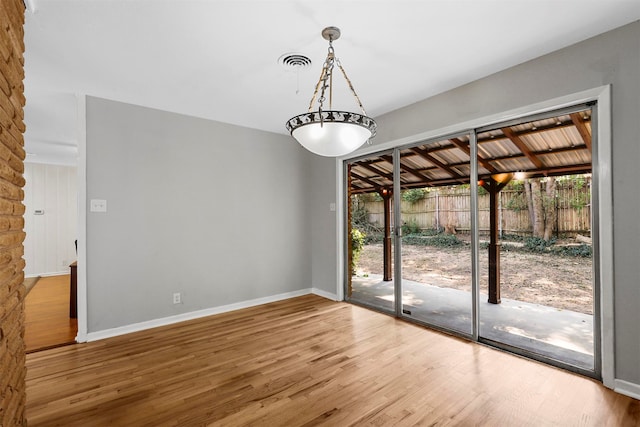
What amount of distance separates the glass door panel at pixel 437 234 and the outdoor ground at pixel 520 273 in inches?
0.5

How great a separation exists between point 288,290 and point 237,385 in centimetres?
248

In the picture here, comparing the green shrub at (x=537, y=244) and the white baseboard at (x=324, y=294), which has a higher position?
the green shrub at (x=537, y=244)

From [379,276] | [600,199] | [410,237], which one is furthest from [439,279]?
[600,199]

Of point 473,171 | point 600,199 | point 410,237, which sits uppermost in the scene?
point 473,171

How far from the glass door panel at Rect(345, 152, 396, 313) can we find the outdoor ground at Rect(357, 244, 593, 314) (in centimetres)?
48

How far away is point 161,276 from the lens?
3.65 metres

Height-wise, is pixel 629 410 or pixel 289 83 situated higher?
pixel 289 83

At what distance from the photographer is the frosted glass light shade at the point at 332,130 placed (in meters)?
1.93

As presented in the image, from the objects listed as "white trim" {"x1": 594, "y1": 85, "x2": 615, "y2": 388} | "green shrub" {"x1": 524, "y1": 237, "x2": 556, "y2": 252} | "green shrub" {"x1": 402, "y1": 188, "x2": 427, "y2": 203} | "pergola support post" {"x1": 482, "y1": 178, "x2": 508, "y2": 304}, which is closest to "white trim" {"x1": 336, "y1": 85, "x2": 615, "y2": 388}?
"white trim" {"x1": 594, "y1": 85, "x2": 615, "y2": 388}

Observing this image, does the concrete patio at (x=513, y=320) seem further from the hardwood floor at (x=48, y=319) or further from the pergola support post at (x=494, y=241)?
the hardwood floor at (x=48, y=319)

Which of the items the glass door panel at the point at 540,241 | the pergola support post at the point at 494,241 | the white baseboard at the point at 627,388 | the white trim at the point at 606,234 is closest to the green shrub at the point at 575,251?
Result: the glass door panel at the point at 540,241

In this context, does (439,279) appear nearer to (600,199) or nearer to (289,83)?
(600,199)

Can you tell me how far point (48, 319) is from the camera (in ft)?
12.4

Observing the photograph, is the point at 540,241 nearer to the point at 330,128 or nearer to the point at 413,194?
the point at 413,194
